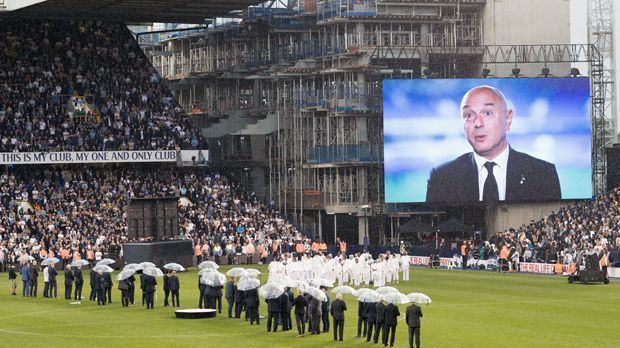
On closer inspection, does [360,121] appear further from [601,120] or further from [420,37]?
[601,120]

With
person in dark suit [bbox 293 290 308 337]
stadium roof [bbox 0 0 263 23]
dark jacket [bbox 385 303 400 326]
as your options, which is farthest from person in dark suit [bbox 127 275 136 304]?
stadium roof [bbox 0 0 263 23]

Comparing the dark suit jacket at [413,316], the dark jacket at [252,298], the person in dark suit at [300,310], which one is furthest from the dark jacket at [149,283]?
the dark suit jacket at [413,316]

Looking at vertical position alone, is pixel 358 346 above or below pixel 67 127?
below

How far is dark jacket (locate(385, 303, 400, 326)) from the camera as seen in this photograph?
120ft

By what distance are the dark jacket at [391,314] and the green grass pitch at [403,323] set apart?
3.66ft

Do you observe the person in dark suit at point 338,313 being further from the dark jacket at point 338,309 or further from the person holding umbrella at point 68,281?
the person holding umbrella at point 68,281

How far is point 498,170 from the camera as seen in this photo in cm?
8019

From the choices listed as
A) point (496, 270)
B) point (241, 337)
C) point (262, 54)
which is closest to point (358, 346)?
point (241, 337)

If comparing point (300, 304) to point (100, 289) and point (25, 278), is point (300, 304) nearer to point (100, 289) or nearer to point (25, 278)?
point (100, 289)

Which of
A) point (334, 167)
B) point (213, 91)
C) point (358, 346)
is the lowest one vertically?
point (358, 346)

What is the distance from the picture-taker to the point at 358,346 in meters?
37.1

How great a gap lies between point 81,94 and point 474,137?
24583 mm

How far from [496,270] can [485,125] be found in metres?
12.4

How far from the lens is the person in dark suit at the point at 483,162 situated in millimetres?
79812
